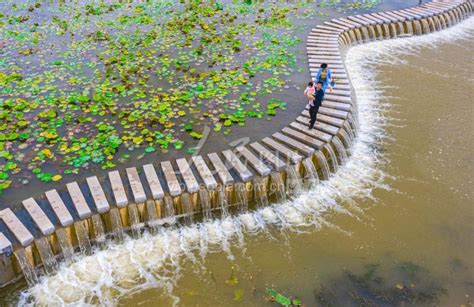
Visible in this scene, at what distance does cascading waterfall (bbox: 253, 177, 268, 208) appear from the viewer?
6.59m

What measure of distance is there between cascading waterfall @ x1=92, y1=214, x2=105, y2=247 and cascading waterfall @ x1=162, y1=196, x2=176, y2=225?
96cm

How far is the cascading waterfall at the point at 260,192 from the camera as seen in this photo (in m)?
6.59

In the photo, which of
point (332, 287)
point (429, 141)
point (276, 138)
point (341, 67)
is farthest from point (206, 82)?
point (332, 287)

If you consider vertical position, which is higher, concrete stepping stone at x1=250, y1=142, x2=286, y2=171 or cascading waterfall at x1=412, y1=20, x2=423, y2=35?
cascading waterfall at x1=412, y1=20, x2=423, y2=35

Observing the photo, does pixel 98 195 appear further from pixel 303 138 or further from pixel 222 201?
pixel 303 138

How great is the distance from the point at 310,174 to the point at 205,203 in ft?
6.72

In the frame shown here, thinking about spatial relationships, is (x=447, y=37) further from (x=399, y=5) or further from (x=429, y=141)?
(x=429, y=141)

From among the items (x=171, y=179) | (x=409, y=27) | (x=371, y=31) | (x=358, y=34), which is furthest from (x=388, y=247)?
(x=409, y=27)

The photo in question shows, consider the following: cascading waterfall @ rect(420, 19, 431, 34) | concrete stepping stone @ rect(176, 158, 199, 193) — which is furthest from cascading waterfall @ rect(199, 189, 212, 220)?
cascading waterfall @ rect(420, 19, 431, 34)

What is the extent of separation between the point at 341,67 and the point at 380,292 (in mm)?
6479

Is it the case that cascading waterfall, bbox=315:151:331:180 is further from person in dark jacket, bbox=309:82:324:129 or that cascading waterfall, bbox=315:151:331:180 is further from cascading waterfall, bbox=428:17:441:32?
cascading waterfall, bbox=428:17:441:32

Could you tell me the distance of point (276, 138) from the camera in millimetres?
7457

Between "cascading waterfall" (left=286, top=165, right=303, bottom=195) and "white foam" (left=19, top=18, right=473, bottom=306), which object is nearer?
"white foam" (left=19, top=18, right=473, bottom=306)

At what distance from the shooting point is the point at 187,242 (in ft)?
19.6
